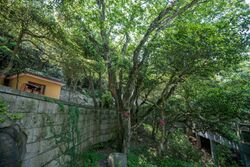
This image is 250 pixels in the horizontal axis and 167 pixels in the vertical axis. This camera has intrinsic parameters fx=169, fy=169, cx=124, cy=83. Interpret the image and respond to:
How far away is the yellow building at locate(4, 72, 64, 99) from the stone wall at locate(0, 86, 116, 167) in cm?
539

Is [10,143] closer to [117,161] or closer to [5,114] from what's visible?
[5,114]

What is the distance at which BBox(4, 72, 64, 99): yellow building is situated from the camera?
9195 millimetres

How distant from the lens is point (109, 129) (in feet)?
27.4

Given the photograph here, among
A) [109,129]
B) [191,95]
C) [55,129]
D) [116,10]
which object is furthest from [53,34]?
[191,95]

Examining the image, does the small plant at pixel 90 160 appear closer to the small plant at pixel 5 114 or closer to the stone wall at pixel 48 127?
the stone wall at pixel 48 127

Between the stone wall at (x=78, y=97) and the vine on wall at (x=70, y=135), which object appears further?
the stone wall at (x=78, y=97)

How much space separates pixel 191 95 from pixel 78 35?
5349 mm

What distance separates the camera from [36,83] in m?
9.85

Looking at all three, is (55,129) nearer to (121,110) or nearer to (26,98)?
(26,98)

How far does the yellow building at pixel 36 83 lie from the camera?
9.20 meters

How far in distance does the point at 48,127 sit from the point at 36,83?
752cm

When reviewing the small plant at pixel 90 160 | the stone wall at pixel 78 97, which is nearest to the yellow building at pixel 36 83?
the stone wall at pixel 78 97

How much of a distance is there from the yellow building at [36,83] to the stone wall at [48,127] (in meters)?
5.39

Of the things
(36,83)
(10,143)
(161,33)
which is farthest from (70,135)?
(36,83)
